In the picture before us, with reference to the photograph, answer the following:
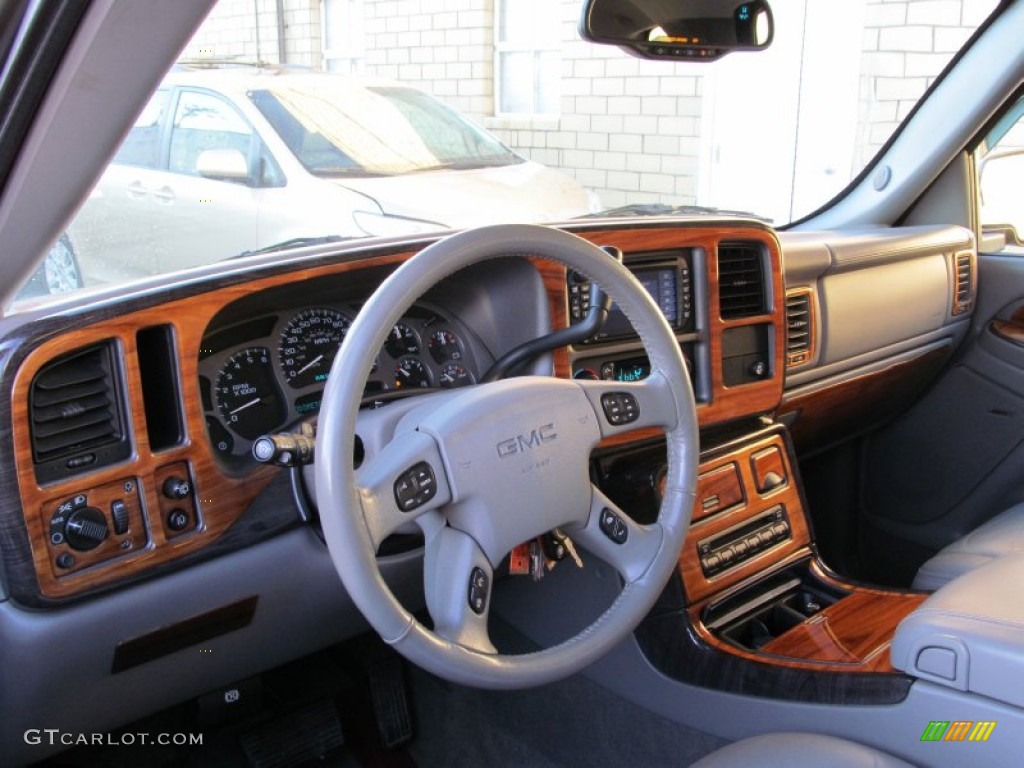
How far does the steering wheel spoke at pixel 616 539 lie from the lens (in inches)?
59.3

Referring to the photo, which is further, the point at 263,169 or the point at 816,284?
the point at 816,284

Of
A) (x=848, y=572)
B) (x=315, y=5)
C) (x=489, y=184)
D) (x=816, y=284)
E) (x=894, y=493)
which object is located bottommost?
(x=848, y=572)

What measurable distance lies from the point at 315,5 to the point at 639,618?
2228mm

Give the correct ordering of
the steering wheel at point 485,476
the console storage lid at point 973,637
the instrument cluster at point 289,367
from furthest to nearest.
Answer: the instrument cluster at point 289,367, the console storage lid at point 973,637, the steering wheel at point 485,476

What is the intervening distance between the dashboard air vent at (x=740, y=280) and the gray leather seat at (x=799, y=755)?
1008mm

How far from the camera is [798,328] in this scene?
8.11 feet

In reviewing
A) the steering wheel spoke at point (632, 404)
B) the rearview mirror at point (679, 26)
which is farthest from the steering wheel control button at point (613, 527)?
the rearview mirror at point (679, 26)

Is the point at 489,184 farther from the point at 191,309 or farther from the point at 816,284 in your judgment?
the point at 191,309

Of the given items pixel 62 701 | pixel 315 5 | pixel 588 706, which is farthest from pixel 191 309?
pixel 315 5

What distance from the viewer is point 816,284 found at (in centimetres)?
253

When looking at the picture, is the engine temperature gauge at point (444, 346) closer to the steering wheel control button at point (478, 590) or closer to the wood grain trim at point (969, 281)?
the steering wheel control button at point (478, 590)

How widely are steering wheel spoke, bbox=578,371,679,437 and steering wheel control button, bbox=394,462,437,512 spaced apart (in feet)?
1.02

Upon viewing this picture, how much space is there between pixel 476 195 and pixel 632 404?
1.20 metres

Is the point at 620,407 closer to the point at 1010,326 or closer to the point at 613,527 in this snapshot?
the point at 613,527
